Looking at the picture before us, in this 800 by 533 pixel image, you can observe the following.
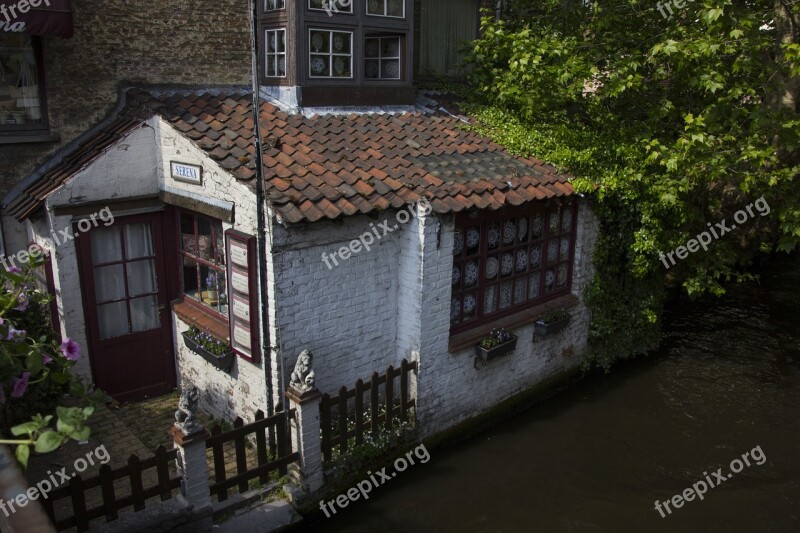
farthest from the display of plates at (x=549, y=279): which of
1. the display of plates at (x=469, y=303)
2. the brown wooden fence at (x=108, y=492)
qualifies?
the brown wooden fence at (x=108, y=492)

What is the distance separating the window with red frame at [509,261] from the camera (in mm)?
8852

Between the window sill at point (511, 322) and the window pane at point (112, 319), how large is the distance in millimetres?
4429

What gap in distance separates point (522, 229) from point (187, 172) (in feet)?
15.5

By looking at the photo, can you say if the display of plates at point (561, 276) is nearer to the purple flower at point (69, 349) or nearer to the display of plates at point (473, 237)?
the display of plates at point (473, 237)

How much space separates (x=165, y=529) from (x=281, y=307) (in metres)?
2.49

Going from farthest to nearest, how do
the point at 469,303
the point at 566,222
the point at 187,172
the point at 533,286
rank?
1. the point at 566,222
2. the point at 533,286
3. the point at 469,303
4. the point at 187,172

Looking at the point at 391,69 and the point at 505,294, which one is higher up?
the point at 391,69

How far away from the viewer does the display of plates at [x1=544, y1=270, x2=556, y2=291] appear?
1012 centimetres

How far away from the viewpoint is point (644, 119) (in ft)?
38.0

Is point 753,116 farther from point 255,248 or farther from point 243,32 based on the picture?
point 243,32

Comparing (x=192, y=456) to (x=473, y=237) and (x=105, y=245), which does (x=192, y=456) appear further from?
(x=473, y=237)

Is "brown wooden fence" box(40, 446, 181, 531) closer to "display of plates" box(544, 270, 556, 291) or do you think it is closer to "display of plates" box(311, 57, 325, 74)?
"display of plates" box(311, 57, 325, 74)

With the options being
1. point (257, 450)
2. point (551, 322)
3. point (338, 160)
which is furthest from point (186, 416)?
point (551, 322)

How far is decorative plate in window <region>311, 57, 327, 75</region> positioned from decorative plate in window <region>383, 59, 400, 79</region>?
1.41 m
